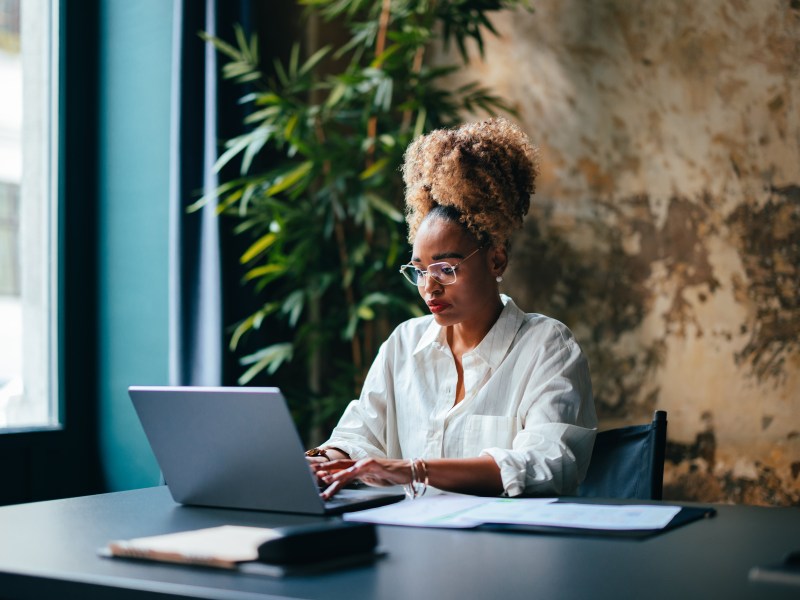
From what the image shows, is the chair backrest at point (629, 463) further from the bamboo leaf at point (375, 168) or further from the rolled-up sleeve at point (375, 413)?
the bamboo leaf at point (375, 168)

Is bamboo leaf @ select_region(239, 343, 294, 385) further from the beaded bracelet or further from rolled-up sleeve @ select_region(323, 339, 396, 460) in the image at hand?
the beaded bracelet

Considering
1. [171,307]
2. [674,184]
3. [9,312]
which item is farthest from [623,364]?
[9,312]

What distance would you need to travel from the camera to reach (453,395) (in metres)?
2.02

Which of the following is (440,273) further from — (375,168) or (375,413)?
(375,168)

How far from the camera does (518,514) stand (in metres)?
1.33

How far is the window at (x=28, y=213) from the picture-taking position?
313cm

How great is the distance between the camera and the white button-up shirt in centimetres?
169

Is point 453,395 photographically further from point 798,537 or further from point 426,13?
point 426,13

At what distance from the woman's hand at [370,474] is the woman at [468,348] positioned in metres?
0.21

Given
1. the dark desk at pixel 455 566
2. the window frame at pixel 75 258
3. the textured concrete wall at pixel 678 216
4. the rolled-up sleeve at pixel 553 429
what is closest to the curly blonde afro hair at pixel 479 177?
the rolled-up sleeve at pixel 553 429

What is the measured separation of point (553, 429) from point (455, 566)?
0.72 meters

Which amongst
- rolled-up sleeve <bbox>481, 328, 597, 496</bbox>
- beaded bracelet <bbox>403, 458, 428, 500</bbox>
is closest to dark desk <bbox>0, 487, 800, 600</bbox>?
beaded bracelet <bbox>403, 458, 428, 500</bbox>

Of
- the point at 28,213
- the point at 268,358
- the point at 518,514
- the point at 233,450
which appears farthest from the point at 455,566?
the point at 28,213

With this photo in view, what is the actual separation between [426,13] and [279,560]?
2.55 metres
